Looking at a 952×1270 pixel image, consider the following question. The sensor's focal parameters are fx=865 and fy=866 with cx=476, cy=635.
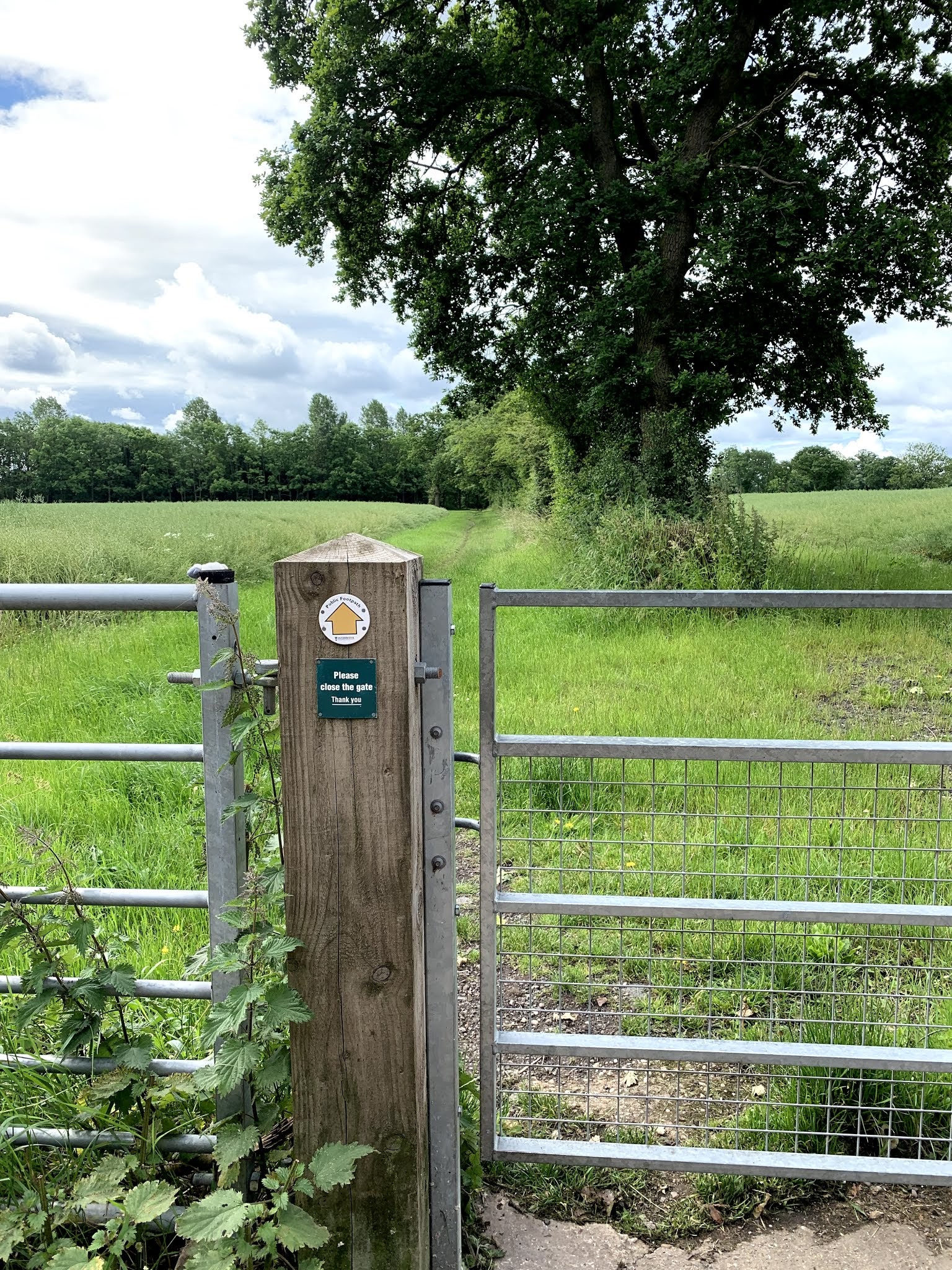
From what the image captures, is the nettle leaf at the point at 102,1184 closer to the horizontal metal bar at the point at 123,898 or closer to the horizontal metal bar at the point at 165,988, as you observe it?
the horizontal metal bar at the point at 165,988

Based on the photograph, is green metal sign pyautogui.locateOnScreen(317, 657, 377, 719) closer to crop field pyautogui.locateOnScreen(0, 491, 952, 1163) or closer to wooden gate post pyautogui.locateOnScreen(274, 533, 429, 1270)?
wooden gate post pyautogui.locateOnScreen(274, 533, 429, 1270)

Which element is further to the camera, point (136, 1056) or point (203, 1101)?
point (203, 1101)

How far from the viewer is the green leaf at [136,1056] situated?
2186mm

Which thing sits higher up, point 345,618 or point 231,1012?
point 345,618

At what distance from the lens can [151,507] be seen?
1624 inches

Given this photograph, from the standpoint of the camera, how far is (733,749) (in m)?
2.27

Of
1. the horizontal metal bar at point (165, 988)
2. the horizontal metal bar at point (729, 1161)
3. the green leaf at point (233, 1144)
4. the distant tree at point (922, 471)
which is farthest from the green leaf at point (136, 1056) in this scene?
the distant tree at point (922, 471)

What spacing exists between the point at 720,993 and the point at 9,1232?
256 centimetres

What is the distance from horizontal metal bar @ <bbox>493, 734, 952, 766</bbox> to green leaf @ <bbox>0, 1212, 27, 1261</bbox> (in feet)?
5.15

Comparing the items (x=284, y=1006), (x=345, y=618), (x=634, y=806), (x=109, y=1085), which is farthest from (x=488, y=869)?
(x=634, y=806)

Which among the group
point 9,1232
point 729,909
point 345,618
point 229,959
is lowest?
point 9,1232

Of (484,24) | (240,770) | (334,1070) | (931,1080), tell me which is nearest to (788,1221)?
(931,1080)

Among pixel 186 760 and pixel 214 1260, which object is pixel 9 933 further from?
pixel 214 1260

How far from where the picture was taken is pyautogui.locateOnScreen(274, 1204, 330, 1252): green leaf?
5.67 feet
